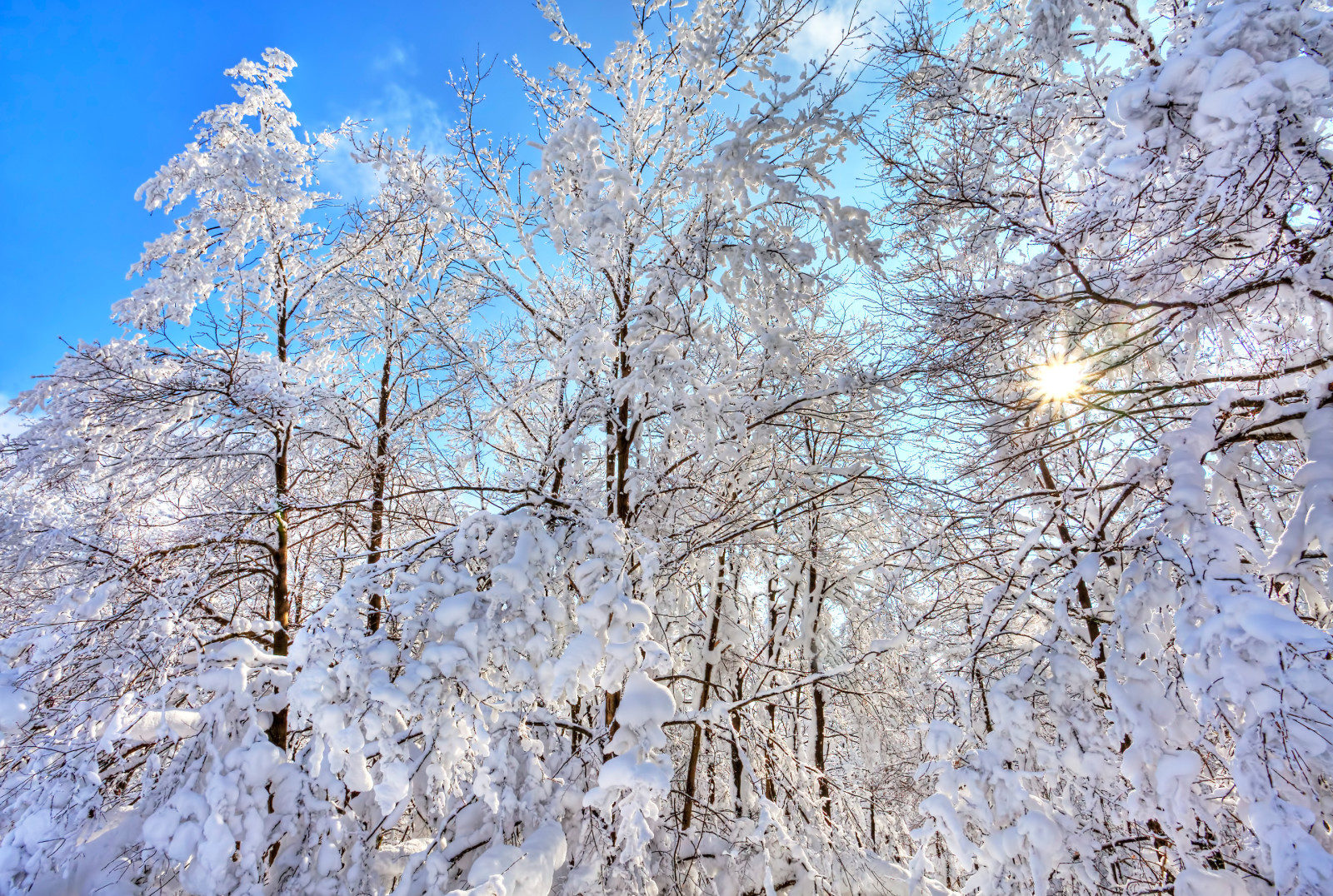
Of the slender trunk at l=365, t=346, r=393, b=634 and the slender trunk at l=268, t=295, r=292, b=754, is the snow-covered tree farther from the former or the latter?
the slender trunk at l=268, t=295, r=292, b=754

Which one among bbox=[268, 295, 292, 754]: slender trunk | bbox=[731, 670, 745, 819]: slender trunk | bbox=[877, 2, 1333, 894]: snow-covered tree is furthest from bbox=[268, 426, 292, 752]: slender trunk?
bbox=[877, 2, 1333, 894]: snow-covered tree

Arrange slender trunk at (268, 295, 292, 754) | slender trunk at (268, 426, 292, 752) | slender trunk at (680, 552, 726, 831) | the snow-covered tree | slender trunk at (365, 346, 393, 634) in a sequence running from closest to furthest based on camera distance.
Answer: the snow-covered tree, slender trunk at (268, 295, 292, 754), slender trunk at (268, 426, 292, 752), slender trunk at (365, 346, 393, 634), slender trunk at (680, 552, 726, 831)

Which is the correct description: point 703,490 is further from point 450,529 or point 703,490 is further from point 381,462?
point 381,462

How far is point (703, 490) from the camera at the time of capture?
4.24m

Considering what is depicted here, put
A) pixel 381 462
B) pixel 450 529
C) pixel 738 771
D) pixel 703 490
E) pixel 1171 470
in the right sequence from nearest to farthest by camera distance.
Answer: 1. pixel 1171 470
2. pixel 450 529
3. pixel 703 490
4. pixel 381 462
5. pixel 738 771

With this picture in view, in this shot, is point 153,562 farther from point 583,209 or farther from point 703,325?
point 703,325

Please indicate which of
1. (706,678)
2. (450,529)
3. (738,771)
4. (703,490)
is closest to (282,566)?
(450,529)

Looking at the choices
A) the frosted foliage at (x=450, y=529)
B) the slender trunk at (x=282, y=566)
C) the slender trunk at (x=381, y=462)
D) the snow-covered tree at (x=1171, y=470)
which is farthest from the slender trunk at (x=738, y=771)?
the slender trunk at (x=282, y=566)

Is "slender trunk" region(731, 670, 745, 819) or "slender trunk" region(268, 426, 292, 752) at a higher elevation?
"slender trunk" region(268, 426, 292, 752)

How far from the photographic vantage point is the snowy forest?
6.83ft

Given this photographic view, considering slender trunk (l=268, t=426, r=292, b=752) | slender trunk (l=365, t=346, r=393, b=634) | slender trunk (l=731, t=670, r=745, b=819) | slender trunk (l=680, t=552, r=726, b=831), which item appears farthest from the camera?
slender trunk (l=680, t=552, r=726, b=831)

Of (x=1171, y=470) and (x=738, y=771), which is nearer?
(x=1171, y=470)

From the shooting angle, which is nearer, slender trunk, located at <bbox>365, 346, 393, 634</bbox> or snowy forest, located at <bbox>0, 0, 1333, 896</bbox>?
snowy forest, located at <bbox>0, 0, 1333, 896</bbox>

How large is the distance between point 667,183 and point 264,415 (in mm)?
3896
